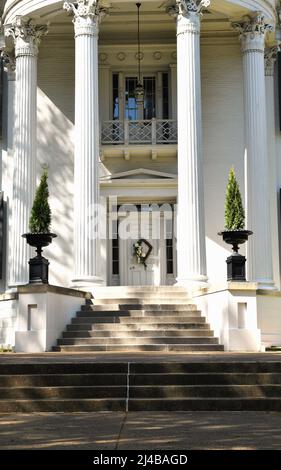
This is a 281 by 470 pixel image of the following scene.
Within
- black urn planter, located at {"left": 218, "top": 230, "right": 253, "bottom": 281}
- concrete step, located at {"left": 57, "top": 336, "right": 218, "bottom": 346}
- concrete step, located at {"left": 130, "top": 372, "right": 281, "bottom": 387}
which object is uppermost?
black urn planter, located at {"left": 218, "top": 230, "right": 253, "bottom": 281}

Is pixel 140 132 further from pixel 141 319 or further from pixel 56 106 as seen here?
pixel 141 319

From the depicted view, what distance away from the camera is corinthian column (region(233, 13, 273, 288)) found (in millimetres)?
20078

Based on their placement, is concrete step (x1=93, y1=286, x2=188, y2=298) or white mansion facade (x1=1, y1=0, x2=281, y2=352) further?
white mansion facade (x1=1, y1=0, x2=281, y2=352)

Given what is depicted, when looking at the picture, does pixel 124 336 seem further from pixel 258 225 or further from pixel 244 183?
pixel 244 183

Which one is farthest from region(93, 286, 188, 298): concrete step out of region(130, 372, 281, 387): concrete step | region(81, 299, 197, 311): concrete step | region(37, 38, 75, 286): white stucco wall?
region(130, 372, 281, 387): concrete step

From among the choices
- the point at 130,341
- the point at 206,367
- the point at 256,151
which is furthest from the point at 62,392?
the point at 256,151

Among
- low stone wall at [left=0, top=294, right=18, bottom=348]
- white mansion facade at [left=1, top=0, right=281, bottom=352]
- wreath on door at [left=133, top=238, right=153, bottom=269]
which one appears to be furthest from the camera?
wreath on door at [left=133, top=238, right=153, bottom=269]

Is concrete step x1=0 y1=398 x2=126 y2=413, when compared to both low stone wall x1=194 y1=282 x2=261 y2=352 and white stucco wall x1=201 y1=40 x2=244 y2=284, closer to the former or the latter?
low stone wall x1=194 y1=282 x2=261 y2=352

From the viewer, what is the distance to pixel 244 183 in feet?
74.7

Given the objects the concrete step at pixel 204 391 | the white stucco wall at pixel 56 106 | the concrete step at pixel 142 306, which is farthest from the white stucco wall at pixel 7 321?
the concrete step at pixel 204 391

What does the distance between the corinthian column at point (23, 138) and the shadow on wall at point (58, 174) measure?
2710 mm

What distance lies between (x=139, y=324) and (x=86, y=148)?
502 cm

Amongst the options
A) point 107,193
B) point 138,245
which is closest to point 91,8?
point 107,193
